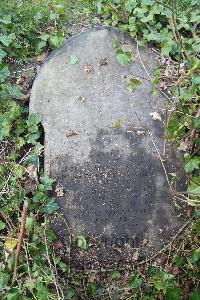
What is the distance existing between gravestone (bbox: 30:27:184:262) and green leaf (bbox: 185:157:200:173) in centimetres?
15

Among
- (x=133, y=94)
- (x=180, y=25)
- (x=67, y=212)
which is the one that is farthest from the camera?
(x=180, y=25)

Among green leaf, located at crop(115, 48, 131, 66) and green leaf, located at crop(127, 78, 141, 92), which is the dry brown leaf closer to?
green leaf, located at crop(127, 78, 141, 92)

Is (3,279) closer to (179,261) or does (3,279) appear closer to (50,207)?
Result: (50,207)

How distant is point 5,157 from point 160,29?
194cm

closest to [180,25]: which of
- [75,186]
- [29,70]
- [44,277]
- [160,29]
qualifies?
[160,29]

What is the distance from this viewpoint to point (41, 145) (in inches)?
154

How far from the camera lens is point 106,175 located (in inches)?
151

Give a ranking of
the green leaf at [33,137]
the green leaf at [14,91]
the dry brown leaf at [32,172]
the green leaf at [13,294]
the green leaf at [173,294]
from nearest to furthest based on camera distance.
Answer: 1. the green leaf at [13,294]
2. the green leaf at [173,294]
3. the dry brown leaf at [32,172]
4. the green leaf at [33,137]
5. the green leaf at [14,91]

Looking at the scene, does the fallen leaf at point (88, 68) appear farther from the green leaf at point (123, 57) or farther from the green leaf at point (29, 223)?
the green leaf at point (29, 223)

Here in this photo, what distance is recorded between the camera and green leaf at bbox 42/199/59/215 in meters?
3.68

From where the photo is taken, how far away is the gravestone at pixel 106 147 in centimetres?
371

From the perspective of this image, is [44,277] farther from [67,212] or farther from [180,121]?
[180,121]

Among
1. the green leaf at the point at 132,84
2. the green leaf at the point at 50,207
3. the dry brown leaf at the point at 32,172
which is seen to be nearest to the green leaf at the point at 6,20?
the green leaf at the point at 132,84

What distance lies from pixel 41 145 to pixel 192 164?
1.27 metres
